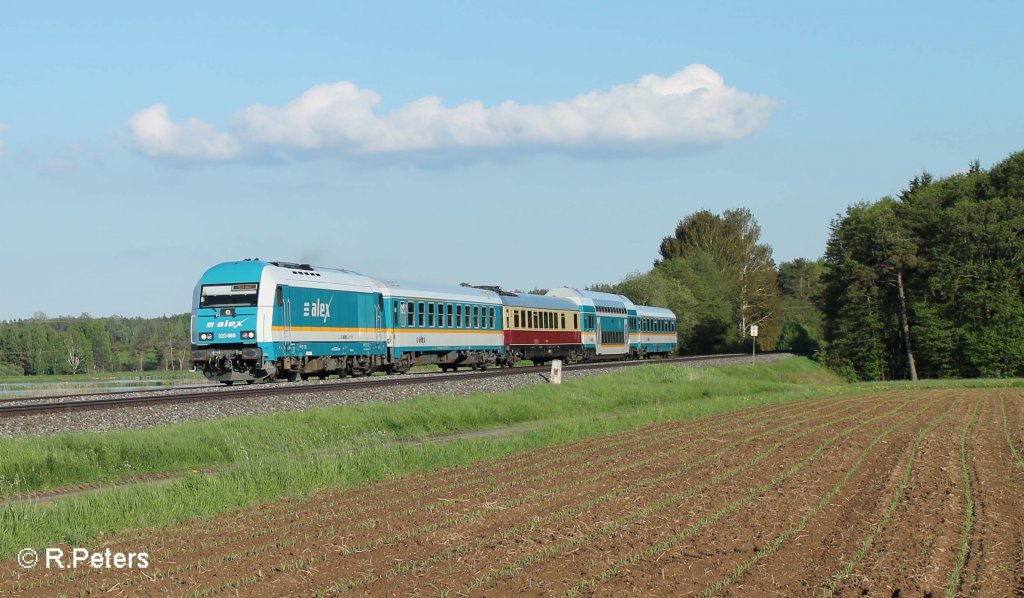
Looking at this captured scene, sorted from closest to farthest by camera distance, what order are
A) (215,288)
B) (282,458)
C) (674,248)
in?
(282,458) → (215,288) → (674,248)

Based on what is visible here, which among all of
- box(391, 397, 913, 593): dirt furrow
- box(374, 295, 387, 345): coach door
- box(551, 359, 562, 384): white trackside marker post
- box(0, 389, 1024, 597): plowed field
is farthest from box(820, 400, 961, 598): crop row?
box(374, 295, 387, 345): coach door

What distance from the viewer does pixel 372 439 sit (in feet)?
72.6

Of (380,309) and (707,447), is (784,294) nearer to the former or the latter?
(380,309)

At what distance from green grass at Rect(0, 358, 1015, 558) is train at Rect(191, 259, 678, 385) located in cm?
654

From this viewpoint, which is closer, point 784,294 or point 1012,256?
point 1012,256

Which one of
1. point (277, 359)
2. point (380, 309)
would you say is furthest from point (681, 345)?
point (277, 359)

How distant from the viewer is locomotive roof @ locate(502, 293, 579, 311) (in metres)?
52.6

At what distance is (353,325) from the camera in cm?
3719

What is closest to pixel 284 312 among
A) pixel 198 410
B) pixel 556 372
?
pixel 198 410

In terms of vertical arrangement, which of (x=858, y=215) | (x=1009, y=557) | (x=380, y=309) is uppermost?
(x=858, y=215)

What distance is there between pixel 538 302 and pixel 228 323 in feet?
84.3

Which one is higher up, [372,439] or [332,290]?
[332,290]

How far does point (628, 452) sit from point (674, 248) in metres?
111

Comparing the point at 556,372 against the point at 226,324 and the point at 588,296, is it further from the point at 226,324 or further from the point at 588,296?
the point at 588,296
